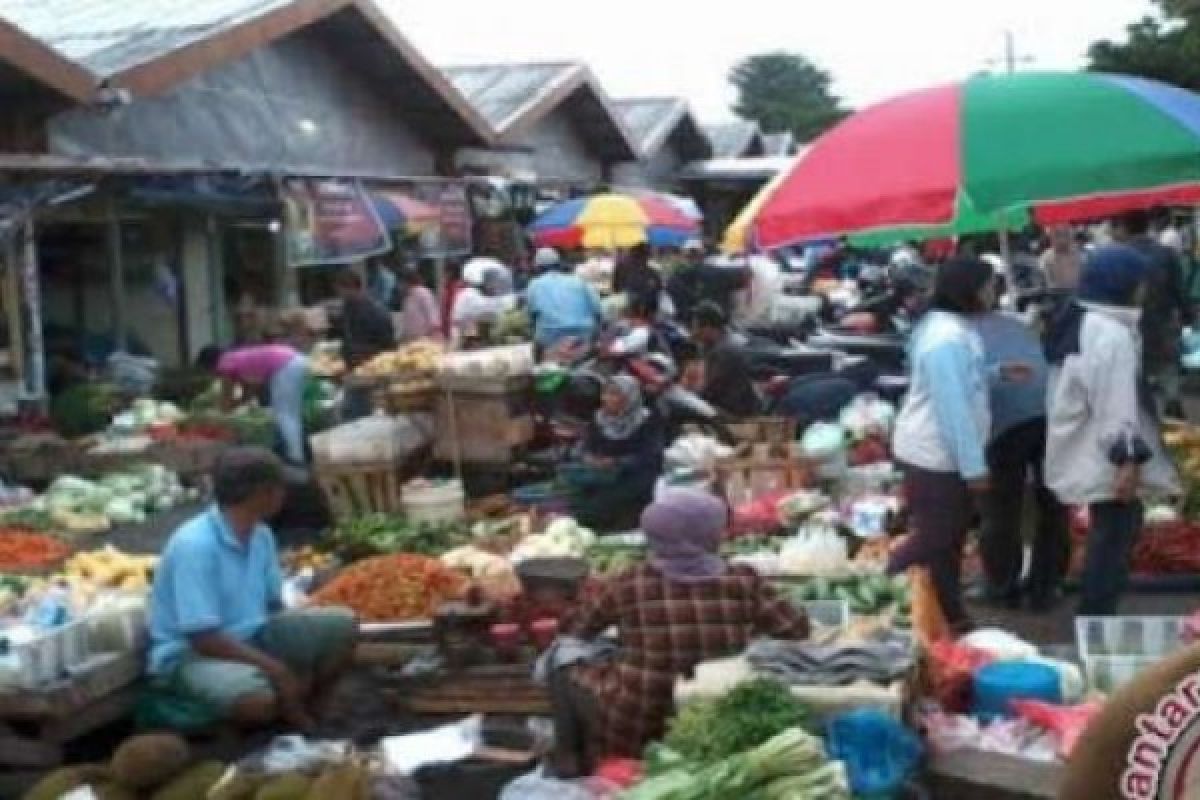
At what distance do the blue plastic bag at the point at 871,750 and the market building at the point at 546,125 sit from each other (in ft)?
62.1

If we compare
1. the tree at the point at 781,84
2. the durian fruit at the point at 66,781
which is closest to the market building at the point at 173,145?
the durian fruit at the point at 66,781

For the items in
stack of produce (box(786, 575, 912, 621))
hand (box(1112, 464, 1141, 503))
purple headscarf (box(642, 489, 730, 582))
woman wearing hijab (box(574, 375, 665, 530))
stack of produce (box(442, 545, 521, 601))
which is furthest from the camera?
woman wearing hijab (box(574, 375, 665, 530))

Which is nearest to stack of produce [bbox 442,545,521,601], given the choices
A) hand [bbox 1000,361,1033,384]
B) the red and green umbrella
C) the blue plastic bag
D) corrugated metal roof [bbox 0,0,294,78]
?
the red and green umbrella

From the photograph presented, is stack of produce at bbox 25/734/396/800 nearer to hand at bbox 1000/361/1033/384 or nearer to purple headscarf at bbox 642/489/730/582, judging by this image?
purple headscarf at bbox 642/489/730/582

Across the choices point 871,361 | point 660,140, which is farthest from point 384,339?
point 660,140

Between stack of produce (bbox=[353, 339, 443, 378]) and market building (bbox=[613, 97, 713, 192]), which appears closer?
stack of produce (bbox=[353, 339, 443, 378])

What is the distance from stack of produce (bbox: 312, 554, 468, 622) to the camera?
789cm

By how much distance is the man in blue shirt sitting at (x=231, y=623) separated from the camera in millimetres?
6406

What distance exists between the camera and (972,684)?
5719 millimetres

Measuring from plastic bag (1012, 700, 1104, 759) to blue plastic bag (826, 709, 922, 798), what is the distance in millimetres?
563

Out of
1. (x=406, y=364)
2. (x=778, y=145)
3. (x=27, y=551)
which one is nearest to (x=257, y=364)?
(x=406, y=364)

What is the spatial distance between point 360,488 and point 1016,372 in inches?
182

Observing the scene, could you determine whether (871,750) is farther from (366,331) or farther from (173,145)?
(173,145)

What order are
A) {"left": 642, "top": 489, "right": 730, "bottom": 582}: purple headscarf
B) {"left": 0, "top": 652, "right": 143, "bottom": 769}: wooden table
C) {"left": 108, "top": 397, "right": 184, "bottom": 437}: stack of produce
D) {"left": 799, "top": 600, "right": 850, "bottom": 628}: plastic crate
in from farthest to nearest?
1. {"left": 108, "top": 397, "right": 184, "bottom": 437}: stack of produce
2. {"left": 799, "top": 600, "right": 850, "bottom": 628}: plastic crate
3. {"left": 0, "top": 652, "right": 143, "bottom": 769}: wooden table
4. {"left": 642, "top": 489, "right": 730, "bottom": 582}: purple headscarf
